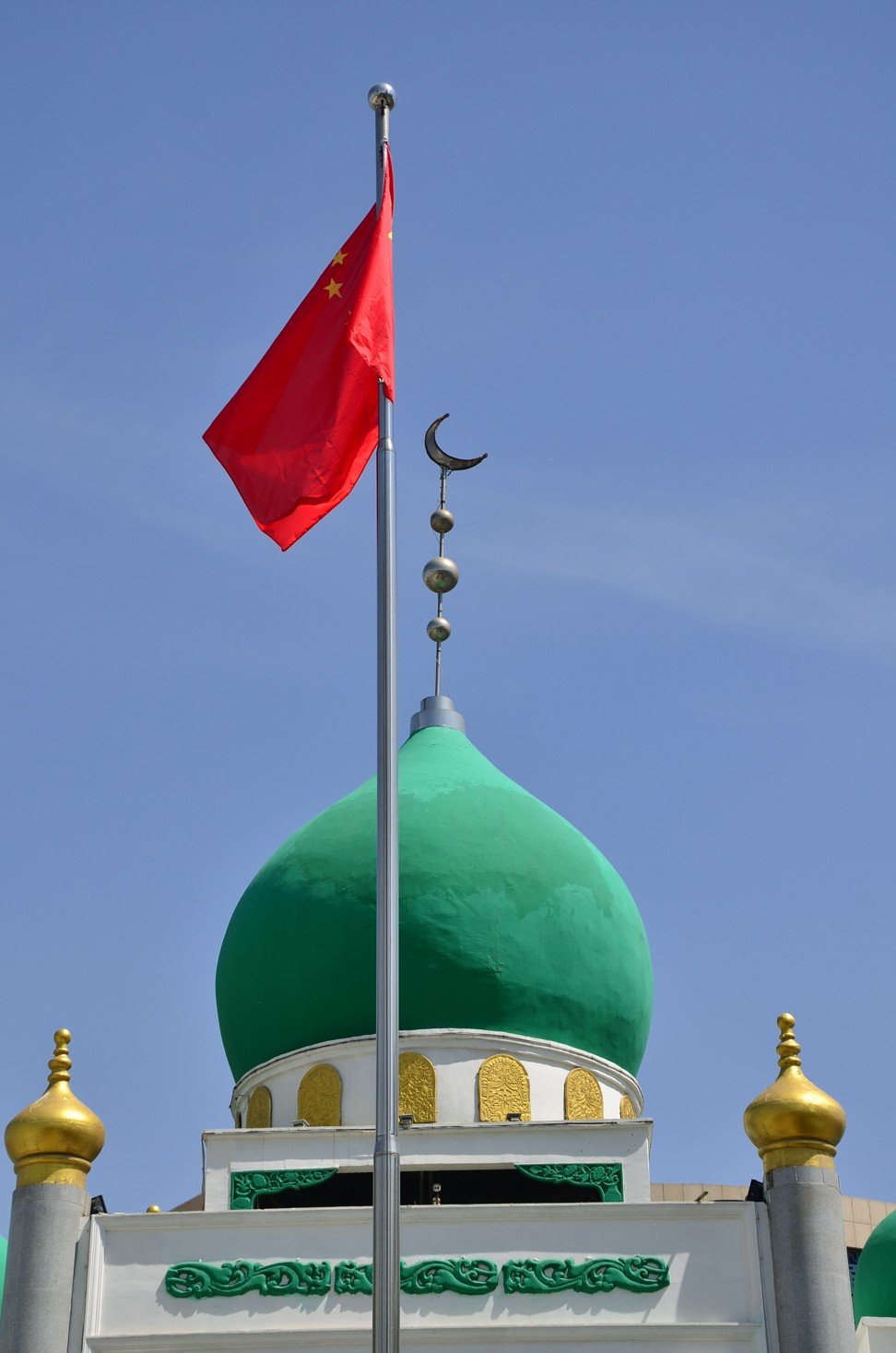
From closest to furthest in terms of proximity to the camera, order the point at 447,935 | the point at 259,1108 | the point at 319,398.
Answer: the point at 319,398
the point at 447,935
the point at 259,1108

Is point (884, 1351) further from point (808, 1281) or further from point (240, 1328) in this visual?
point (240, 1328)

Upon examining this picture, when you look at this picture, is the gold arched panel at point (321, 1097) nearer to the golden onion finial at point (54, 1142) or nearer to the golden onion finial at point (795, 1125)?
the golden onion finial at point (54, 1142)

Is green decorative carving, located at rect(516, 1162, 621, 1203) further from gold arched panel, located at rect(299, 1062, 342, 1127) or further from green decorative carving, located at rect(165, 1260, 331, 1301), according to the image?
green decorative carving, located at rect(165, 1260, 331, 1301)

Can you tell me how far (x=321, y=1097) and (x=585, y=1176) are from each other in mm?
2307

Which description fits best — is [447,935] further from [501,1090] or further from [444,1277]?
[444,1277]

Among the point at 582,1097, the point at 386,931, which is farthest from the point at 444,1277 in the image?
the point at 386,931

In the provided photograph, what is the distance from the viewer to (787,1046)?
1411cm

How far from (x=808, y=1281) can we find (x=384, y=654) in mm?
5127

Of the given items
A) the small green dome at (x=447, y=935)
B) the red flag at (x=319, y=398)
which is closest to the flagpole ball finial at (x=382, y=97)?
the red flag at (x=319, y=398)

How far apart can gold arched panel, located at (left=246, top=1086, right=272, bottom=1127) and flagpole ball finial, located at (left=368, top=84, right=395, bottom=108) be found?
25.7ft

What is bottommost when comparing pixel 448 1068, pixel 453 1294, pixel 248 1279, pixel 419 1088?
pixel 453 1294

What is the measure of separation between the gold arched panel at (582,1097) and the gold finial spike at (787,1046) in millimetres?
2216

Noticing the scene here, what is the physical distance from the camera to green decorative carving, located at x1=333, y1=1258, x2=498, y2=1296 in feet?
43.6

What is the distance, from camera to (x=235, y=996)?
16.8 meters
